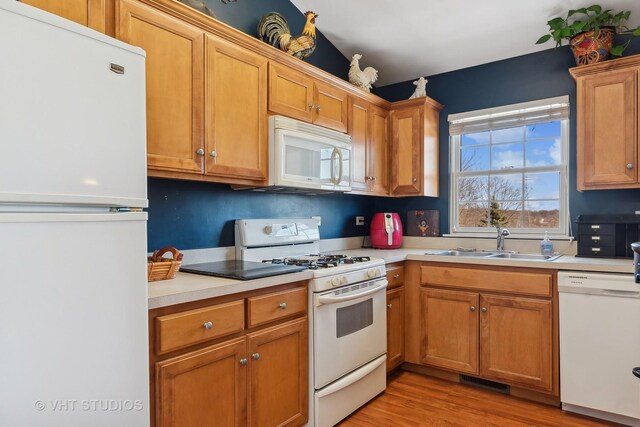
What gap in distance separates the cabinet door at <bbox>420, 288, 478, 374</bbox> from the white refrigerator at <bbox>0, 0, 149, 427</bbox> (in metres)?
2.13

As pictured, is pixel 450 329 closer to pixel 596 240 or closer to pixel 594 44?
pixel 596 240

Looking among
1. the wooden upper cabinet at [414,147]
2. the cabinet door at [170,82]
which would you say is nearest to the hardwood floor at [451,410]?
the wooden upper cabinet at [414,147]

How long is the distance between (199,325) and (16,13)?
1.15 m

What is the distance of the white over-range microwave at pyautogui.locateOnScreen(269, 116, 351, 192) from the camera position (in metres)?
2.33

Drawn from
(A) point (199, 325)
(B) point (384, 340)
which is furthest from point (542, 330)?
(A) point (199, 325)

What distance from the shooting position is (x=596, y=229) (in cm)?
263

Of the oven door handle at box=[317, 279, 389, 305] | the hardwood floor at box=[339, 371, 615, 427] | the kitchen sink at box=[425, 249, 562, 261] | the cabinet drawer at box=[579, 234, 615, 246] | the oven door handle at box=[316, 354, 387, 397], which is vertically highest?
the cabinet drawer at box=[579, 234, 615, 246]

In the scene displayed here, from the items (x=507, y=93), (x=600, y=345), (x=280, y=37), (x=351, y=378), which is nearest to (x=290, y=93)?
(x=280, y=37)

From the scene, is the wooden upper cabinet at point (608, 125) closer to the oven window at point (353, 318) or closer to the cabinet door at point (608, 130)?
the cabinet door at point (608, 130)

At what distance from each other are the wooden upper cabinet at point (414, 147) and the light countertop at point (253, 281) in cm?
71

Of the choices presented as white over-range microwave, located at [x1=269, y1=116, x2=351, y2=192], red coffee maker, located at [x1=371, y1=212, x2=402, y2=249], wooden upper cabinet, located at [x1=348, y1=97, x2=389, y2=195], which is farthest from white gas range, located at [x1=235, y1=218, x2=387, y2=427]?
red coffee maker, located at [x1=371, y1=212, x2=402, y2=249]

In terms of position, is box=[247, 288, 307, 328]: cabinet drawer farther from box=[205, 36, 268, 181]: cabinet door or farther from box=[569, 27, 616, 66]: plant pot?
box=[569, 27, 616, 66]: plant pot

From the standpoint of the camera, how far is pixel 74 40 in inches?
45.1

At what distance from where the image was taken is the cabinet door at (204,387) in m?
1.49
